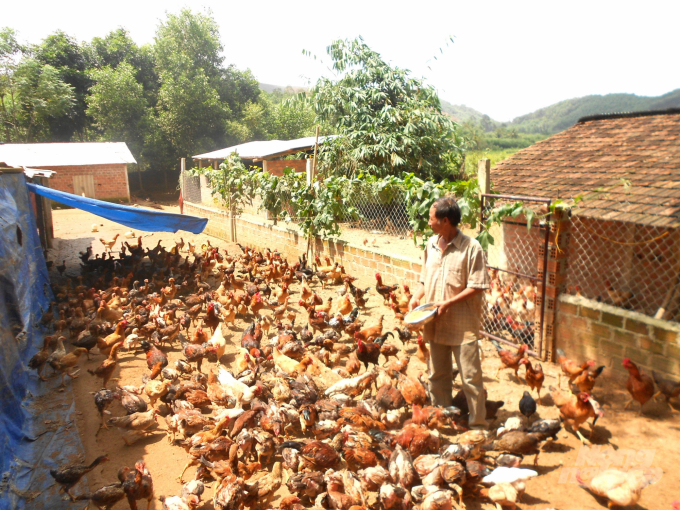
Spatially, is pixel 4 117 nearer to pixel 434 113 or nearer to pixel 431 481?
pixel 434 113

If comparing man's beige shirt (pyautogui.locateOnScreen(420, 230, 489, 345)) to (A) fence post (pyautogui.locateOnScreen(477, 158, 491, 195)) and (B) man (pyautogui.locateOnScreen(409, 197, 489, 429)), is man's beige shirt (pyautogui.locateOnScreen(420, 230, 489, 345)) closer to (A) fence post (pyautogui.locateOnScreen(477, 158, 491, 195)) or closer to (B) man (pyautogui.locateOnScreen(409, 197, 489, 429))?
(B) man (pyautogui.locateOnScreen(409, 197, 489, 429))

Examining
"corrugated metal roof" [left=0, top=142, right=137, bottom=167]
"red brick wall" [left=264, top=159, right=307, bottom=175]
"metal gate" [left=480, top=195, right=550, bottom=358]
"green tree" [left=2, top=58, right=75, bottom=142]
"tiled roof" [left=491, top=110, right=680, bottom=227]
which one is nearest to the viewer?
"tiled roof" [left=491, top=110, right=680, bottom=227]

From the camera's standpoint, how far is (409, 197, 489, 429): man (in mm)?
3896

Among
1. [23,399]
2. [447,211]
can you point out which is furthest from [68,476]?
[447,211]

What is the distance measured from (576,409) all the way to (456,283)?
1.58 meters

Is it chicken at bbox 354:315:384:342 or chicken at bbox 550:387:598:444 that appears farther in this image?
chicken at bbox 354:315:384:342

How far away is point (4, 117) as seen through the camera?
98.3ft

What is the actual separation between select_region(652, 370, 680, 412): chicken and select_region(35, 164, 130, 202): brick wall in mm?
27096

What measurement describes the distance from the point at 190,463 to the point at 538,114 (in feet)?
312

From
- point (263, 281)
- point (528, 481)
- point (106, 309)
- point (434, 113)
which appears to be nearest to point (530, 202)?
point (528, 481)

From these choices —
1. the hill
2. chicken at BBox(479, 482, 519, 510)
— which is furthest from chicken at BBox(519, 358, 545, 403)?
the hill

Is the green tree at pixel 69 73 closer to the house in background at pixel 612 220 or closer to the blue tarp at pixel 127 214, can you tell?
the blue tarp at pixel 127 214

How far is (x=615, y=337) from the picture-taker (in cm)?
509

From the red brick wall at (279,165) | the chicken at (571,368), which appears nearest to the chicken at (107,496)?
the chicken at (571,368)
